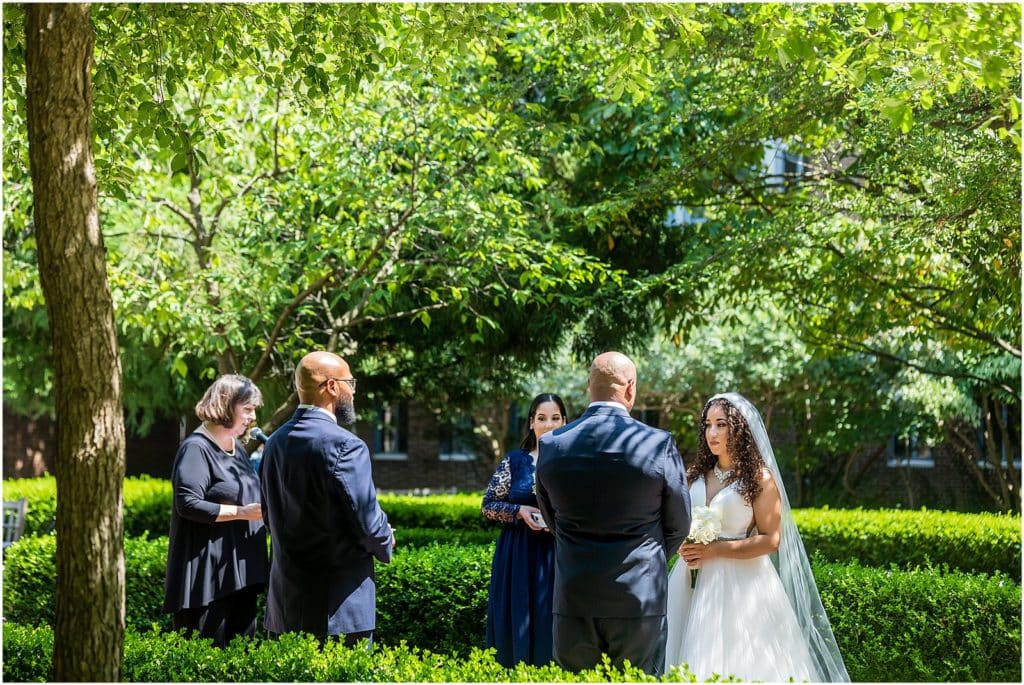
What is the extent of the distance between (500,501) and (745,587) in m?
1.44

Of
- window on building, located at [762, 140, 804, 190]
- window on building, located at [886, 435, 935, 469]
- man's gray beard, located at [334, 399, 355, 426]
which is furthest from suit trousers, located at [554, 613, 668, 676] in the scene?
window on building, located at [886, 435, 935, 469]

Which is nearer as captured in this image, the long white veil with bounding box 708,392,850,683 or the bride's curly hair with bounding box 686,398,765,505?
the bride's curly hair with bounding box 686,398,765,505

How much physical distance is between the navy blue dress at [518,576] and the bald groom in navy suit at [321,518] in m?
0.97

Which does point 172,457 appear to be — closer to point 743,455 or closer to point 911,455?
point 911,455

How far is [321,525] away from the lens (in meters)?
5.05

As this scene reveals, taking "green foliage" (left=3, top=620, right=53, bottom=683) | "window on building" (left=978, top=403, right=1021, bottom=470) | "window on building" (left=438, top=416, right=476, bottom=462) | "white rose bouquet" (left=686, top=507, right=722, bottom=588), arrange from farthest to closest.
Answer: "window on building" (left=438, top=416, right=476, bottom=462) < "window on building" (left=978, top=403, right=1021, bottom=470) < "white rose bouquet" (left=686, top=507, right=722, bottom=588) < "green foliage" (left=3, top=620, right=53, bottom=683)

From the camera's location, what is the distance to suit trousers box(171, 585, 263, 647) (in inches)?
239

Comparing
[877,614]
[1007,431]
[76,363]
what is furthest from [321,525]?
[1007,431]

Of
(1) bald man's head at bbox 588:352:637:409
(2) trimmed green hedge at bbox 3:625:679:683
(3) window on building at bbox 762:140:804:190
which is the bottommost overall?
(2) trimmed green hedge at bbox 3:625:679:683

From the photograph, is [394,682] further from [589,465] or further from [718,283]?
[718,283]

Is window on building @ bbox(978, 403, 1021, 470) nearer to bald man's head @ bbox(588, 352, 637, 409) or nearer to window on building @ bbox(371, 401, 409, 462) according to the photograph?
window on building @ bbox(371, 401, 409, 462)

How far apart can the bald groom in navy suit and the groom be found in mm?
919

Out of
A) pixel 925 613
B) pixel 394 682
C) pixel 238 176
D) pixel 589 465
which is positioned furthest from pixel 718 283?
pixel 394 682

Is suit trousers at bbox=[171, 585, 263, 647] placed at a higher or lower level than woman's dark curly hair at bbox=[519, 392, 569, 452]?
lower
